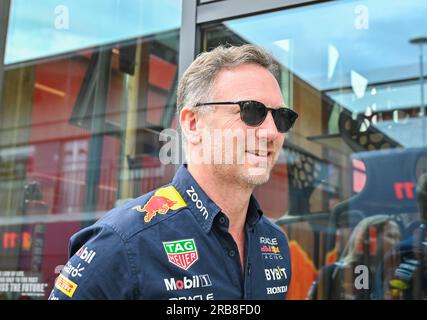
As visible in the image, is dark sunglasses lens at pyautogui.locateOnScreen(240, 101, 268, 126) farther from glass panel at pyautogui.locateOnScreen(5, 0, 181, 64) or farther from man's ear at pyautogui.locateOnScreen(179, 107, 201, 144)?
glass panel at pyautogui.locateOnScreen(5, 0, 181, 64)

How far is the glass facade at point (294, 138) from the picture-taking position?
3541mm

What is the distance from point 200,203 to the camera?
128 cm

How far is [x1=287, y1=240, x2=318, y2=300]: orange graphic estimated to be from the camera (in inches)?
144

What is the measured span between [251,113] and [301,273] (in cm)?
258

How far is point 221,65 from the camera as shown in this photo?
139 centimetres

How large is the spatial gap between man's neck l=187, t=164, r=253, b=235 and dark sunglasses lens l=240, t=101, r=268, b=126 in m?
0.16

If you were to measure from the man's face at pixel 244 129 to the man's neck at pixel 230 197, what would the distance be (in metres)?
0.02

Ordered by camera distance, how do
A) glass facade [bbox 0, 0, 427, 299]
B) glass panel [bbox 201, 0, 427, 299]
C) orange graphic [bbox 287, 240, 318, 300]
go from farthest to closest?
orange graphic [bbox 287, 240, 318, 300] < glass facade [bbox 0, 0, 427, 299] < glass panel [bbox 201, 0, 427, 299]

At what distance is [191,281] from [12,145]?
383 centimetres

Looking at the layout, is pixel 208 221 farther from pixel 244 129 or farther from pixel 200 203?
pixel 244 129

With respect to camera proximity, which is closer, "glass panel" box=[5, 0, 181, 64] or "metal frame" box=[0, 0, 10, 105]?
"metal frame" box=[0, 0, 10, 105]

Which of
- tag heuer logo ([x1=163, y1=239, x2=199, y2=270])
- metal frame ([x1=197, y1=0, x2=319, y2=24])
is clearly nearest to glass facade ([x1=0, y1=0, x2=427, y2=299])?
metal frame ([x1=197, y1=0, x2=319, y2=24])

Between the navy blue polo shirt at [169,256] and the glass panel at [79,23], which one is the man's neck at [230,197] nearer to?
the navy blue polo shirt at [169,256]
